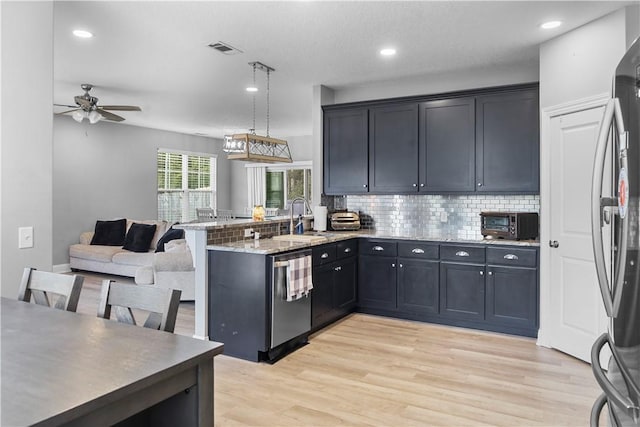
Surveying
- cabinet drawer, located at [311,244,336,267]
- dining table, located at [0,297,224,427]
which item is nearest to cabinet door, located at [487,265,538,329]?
cabinet drawer, located at [311,244,336,267]

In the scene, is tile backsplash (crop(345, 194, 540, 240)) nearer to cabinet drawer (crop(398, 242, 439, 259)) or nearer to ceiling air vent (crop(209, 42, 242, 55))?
cabinet drawer (crop(398, 242, 439, 259))

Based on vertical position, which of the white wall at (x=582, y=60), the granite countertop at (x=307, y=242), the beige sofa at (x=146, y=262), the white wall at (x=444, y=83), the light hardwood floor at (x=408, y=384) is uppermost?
the white wall at (x=444, y=83)

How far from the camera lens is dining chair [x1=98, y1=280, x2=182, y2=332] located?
67.0 inches

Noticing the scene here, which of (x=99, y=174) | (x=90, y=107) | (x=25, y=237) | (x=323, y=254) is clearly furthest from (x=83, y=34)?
(x=99, y=174)

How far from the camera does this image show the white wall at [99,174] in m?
7.59

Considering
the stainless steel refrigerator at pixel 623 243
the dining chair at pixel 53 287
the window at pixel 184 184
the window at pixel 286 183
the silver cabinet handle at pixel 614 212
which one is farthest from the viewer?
the window at pixel 286 183

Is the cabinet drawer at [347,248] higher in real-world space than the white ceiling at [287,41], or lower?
lower

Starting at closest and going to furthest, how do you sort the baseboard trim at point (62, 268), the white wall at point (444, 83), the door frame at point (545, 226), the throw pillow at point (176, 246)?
the door frame at point (545, 226) → the white wall at point (444, 83) → the throw pillow at point (176, 246) → the baseboard trim at point (62, 268)

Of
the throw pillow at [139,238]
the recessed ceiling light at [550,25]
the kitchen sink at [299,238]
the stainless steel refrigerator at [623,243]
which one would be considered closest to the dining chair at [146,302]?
the stainless steel refrigerator at [623,243]

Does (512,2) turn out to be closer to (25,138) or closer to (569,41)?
(569,41)

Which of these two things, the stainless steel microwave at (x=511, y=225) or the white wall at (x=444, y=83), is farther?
the white wall at (x=444, y=83)

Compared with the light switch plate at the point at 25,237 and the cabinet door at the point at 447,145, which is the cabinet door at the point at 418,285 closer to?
the cabinet door at the point at 447,145

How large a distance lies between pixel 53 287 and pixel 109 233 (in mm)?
6228

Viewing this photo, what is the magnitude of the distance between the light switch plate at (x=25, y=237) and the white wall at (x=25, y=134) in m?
0.02
